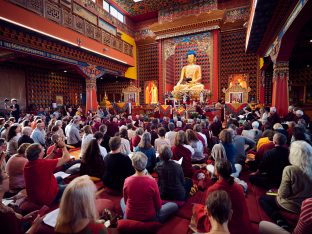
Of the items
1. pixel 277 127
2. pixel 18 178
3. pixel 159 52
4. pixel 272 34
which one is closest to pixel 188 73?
pixel 159 52

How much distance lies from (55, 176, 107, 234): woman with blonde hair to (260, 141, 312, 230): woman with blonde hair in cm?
194

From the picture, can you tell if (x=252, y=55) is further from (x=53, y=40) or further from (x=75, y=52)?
(x=53, y=40)

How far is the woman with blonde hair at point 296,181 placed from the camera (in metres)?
2.00

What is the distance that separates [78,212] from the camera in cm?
118

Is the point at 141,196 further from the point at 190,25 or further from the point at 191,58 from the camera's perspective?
the point at 190,25

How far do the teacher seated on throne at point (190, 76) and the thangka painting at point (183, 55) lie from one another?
585 millimetres

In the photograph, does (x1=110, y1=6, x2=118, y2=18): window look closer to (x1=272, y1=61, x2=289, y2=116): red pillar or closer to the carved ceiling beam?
the carved ceiling beam

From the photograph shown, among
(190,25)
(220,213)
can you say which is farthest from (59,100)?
(220,213)

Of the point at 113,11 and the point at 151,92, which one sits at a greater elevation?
the point at 113,11

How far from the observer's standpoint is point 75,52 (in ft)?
35.0

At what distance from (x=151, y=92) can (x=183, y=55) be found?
3917mm

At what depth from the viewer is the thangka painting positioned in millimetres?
13750

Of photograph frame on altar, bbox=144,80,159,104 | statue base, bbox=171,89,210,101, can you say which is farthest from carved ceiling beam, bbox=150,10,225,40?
statue base, bbox=171,89,210,101

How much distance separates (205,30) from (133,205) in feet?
45.2
